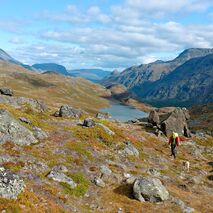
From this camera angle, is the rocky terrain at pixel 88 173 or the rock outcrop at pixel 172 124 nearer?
the rocky terrain at pixel 88 173

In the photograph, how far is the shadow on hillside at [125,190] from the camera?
28.6m

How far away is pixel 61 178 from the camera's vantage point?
93.5 ft

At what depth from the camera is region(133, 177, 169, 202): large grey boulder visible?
1085 inches

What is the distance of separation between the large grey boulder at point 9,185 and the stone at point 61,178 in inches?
170

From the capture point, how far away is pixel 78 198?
26609mm

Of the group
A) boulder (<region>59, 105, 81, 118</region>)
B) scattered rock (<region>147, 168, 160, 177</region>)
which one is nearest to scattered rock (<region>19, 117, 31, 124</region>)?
boulder (<region>59, 105, 81, 118</region>)

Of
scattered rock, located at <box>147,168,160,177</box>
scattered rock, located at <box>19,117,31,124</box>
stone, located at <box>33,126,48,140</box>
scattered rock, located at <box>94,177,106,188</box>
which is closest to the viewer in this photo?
scattered rock, located at <box>94,177,106,188</box>

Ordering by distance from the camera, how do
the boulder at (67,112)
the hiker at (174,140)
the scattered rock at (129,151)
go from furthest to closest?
the boulder at (67,112) < the hiker at (174,140) < the scattered rock at (129,151)

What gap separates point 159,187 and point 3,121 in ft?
57.7

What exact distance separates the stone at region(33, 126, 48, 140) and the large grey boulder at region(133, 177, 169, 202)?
13957 mm

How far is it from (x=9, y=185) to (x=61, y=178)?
6.06 metres

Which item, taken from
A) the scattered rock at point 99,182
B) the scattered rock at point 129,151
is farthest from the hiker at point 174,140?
the scattered rock at point 99,182

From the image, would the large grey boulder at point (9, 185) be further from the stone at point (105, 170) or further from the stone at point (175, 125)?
the stone at point (175, 125)

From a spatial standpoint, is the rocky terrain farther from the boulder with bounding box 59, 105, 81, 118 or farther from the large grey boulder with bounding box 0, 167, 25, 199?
the boulder with bounding box 59, 105, 81, 118
